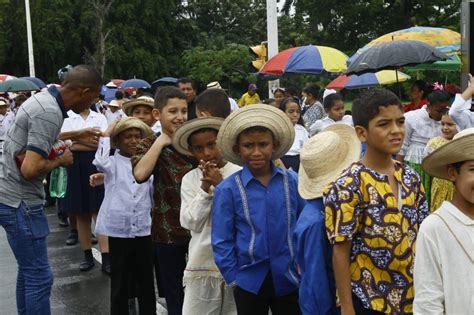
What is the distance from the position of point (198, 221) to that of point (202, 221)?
0.02 m

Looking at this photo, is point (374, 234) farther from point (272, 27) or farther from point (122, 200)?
point (272, 27)

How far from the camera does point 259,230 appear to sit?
3609 mm

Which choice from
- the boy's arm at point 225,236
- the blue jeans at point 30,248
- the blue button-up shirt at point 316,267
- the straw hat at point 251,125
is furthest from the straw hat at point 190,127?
the blue jeans at point 30,248

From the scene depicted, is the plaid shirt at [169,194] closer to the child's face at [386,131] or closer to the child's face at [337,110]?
the child's face at [386,131]

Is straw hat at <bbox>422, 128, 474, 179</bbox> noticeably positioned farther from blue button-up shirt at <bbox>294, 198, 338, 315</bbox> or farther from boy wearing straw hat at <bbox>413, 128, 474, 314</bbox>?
blue button-up shirt at <bbox>294, 198, 338, 315</bbox>

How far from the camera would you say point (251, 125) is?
12.1ft

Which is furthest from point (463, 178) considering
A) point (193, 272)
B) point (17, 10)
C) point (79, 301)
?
point (17, 10)

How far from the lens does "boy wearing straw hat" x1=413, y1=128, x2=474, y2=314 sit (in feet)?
8.45

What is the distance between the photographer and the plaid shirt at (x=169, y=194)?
4586 millimetres

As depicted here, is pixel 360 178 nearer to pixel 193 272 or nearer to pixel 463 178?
pixel 463 178

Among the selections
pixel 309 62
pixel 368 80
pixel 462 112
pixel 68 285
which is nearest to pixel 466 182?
pixel 462 112

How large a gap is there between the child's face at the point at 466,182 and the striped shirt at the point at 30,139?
2.90 metres

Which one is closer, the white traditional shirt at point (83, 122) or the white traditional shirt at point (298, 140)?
the white traditional shirt at point (298, 140)

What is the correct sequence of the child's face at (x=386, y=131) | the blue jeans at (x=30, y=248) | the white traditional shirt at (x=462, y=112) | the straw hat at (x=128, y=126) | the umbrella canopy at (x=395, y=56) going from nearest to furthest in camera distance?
the child's face at (x=386, y=131) < the blue jeans at (x=30, y=248) < the straw hat at (x=128, y=126) < the white traditional shirt at (x=462, y=112) < the umbrella canopy at (x=395, y=56)
